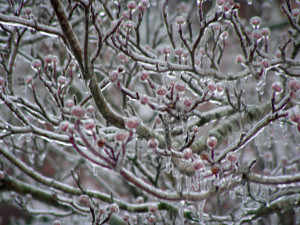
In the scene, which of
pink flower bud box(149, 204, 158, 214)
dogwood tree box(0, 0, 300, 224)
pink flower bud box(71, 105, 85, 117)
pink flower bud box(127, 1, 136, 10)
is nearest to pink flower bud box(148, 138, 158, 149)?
dogwood tree box(0, 0, 300, 224)

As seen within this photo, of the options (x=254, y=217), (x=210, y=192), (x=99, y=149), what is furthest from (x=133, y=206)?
(x=99, y=149)

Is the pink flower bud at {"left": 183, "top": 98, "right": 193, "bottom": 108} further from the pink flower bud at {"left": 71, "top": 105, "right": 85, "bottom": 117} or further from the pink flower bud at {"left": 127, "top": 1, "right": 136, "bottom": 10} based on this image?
the pink flower bud at {"left": 127, "top": 1, "right": 136, "bottom": 10}

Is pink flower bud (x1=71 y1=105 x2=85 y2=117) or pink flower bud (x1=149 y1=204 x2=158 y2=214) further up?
pink flower bud (x1=71 y1=105 x2=85 y2=117)

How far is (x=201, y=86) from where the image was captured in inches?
122

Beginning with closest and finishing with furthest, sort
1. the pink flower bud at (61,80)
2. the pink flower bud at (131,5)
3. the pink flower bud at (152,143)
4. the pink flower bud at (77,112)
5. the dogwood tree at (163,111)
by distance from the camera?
1. the pink flower bud at (77,112)
2. the dogwood tree at (163,111)
3. the pink flower bud at (152,143)
4. the pink flower bud at (61,80)
5. the pink flower bud at (131,5)

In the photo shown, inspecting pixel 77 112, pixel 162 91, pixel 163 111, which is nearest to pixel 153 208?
pixel 163 111

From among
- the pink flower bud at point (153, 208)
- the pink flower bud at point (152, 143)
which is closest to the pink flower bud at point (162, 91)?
the pink flower bud at point (152, 143)

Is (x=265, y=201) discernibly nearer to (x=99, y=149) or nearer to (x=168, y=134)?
(x=168, y=134)

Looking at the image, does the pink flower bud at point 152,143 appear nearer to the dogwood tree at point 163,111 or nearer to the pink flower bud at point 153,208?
the dogwood tree at point 163,111

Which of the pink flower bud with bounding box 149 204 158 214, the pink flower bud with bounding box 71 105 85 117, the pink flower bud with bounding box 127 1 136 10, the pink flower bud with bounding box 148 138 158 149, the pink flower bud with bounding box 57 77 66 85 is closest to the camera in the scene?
the pink flower bud with bounding box 71 105 85 117

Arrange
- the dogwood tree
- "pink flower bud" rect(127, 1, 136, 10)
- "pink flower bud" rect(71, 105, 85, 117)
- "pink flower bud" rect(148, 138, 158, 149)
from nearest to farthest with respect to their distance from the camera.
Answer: "pink flower bud" rect(71, 105, 85, 117) < the dogwood tree < "pink flower bud" rect(148, 138, 158, 149) < "pink flower bud" rect(127, 1, 136, 10)

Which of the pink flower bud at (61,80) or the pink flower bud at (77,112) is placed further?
the pink flower bud at (61,80)

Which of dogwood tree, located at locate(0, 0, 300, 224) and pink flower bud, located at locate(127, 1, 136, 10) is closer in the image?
dogwood tree, located at locate(0, 0, 300, 224)

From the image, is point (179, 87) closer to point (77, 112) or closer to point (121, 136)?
point (121, 136)
